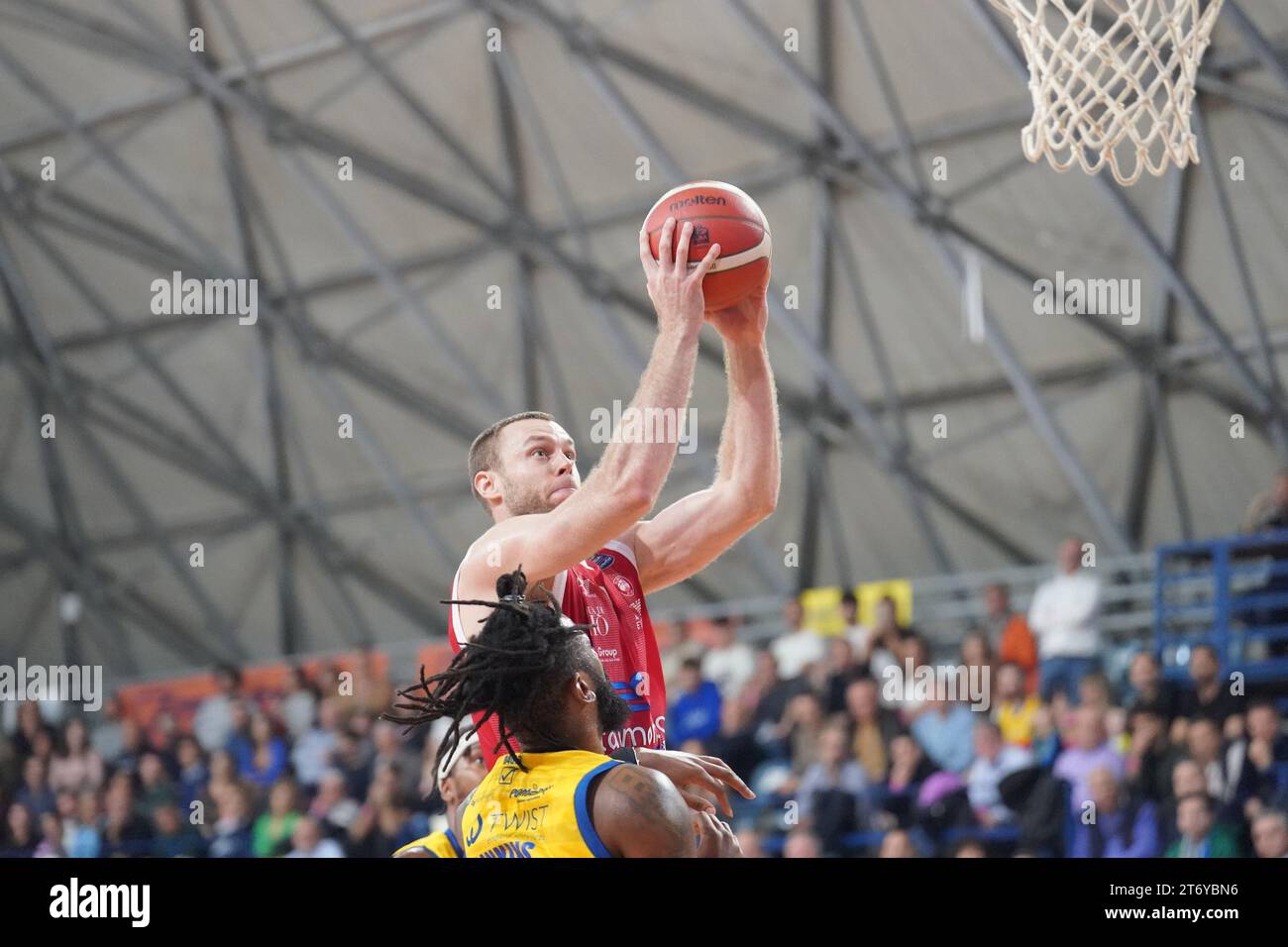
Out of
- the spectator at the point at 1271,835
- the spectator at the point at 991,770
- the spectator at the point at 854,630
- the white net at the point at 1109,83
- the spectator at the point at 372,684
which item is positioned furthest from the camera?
the spectator at the point at 372,684

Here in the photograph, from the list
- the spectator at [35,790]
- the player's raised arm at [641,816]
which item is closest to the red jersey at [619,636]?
the player's raised arm at [641,816]

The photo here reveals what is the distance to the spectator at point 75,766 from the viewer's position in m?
14.7

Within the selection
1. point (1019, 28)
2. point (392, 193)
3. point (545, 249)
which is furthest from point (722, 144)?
point (1019, 28)

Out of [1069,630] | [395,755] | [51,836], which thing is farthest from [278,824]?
[1069,630]

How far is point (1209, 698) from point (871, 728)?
7.54ft

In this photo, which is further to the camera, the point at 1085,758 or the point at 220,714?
the point at 220,714

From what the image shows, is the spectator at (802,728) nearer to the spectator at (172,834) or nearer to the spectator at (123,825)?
the spectator at (172,834)

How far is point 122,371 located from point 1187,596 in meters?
10.6

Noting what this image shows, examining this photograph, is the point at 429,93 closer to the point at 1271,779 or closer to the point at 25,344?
the point at 25,344

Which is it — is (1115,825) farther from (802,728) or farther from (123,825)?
(123,825)

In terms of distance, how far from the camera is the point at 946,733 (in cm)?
1052

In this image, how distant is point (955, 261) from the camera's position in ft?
42.1

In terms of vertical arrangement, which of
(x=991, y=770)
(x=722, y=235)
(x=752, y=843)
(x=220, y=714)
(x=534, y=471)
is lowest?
(x=752, y=843)
